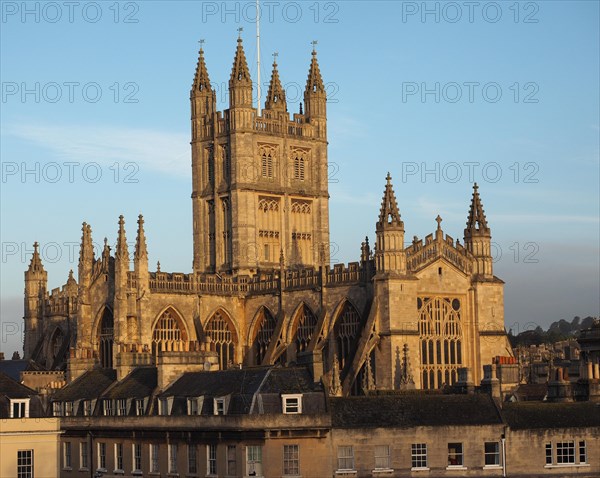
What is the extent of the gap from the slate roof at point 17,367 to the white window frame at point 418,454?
53.2 m

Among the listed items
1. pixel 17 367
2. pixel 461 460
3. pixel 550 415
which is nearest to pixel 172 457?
pixel 461 460

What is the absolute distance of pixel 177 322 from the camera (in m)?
109

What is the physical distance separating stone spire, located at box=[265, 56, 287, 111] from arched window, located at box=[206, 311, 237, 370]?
792 inches

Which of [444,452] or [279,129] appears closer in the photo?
[444,452]

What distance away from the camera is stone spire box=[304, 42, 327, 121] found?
124 m

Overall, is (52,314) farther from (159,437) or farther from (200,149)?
(159,437)

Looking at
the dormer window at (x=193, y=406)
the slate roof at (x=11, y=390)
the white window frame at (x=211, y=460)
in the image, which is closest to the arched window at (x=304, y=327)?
the slate roof at (x=11, y=390)

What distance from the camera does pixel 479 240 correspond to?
105 metres

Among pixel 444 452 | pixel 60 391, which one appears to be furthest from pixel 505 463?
pixel 60 391

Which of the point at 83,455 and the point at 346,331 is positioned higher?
the point at 346,331

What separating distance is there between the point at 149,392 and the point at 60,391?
9.24m

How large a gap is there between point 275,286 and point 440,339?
14091mm

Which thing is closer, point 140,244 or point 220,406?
point 220,406

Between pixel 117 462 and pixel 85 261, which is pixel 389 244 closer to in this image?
pixel 85 261
